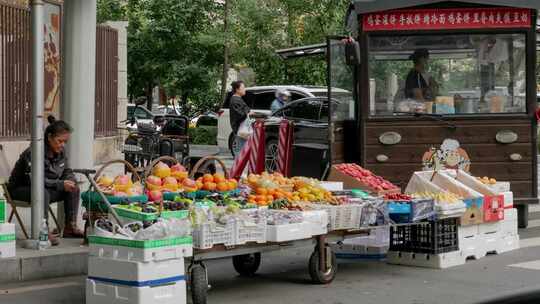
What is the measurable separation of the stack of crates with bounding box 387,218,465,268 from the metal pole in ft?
11.5

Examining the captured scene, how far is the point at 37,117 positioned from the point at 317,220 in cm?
289

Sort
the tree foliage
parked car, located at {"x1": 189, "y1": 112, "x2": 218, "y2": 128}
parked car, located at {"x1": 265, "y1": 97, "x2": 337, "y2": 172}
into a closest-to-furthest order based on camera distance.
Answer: parked car, located at {"x1": 265, "y1": 97, "x2": 337, "y2": 172}, the tree foliage, parked car, located at {"x1": 189, "y1": 112, "x2": 218, "y2": 128}

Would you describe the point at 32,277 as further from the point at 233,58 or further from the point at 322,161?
the point at 233,58

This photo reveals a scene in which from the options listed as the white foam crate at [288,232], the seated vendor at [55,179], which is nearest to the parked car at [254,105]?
the seated vendor at [55,179]

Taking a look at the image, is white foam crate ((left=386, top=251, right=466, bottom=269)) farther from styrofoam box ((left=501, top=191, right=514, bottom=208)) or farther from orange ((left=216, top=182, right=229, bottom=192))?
orange ((left=216, top=182, right=229, bottom=192))

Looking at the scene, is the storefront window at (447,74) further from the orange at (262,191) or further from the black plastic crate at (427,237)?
the orange at (262,191)

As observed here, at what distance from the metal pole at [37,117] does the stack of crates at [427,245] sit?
11.5ft

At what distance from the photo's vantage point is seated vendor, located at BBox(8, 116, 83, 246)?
9477mm

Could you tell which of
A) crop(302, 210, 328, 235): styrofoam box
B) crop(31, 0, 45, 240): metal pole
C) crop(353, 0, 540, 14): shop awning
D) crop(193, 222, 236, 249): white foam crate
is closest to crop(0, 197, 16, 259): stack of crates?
crop(31, 0, 45, 240): metal pole

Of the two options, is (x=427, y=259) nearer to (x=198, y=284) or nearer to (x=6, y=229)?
(x=198, y=284)

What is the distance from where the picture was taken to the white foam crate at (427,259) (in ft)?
31.0

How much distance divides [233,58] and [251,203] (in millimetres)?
23674

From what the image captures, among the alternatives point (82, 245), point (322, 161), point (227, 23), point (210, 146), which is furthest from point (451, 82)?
point (227, 23)

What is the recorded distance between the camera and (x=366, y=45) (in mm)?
11609
